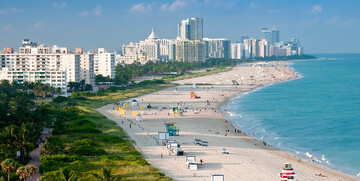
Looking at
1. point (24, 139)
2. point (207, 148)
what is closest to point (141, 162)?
point (24, 139)

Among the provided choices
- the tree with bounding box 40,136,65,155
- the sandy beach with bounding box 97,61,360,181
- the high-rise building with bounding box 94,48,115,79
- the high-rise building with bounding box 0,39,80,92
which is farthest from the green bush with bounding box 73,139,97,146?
the high-rise building with bounding box 94,48,115,79

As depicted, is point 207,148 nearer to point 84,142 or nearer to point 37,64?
point 84,142

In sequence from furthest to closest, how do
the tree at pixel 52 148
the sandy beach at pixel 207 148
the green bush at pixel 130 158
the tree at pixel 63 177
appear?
1. the green bush at pixel 130 158
2. the tree at pixel 52 148
3. the sandy beach at pixel 207 148
4. the tree at pixel 63 177

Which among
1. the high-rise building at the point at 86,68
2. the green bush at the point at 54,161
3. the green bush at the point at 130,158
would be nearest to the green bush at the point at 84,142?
the green bush at the point at 54,161

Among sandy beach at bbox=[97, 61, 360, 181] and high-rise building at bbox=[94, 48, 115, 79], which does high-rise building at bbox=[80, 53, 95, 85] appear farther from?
sandy beach at bbox=[97, 61, 360, 181]

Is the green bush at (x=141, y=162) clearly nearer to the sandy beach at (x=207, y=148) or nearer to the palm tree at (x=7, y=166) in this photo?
the sandy beach at (x=207, y=148)
